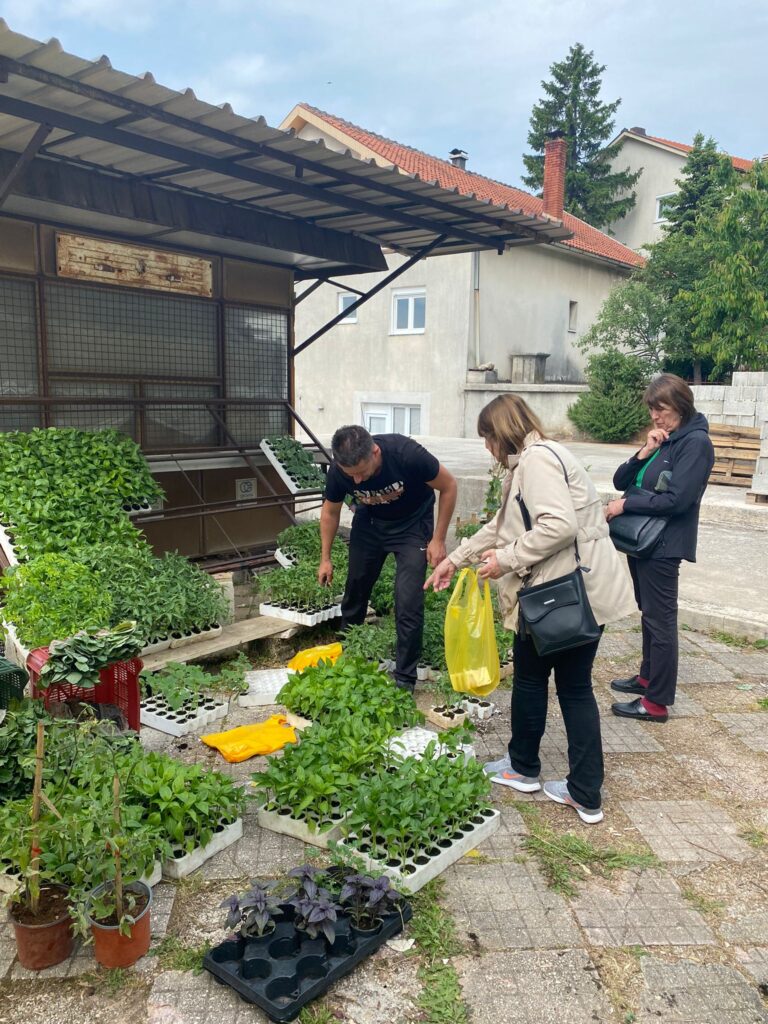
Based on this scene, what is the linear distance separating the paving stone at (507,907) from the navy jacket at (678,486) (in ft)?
7.03

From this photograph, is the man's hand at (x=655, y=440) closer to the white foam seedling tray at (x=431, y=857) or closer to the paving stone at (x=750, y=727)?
the paving stone at (x=750, y=727)

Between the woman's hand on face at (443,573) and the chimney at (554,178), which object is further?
the chimney at (554,178)

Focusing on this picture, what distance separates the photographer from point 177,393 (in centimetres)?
744

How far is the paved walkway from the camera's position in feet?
7.68

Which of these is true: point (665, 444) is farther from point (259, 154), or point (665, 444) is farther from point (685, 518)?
point (259, 154)

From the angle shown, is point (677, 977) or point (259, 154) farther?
point (259, 154)

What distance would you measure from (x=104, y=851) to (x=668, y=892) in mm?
2139

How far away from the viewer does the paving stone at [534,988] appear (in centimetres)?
233

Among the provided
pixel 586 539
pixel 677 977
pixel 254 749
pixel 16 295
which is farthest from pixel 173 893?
pixel 16 295

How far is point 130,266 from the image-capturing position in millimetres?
6844

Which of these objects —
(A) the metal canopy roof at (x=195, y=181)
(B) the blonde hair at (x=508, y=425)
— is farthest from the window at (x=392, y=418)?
(B) the blonde hair at (x=508, y=425)

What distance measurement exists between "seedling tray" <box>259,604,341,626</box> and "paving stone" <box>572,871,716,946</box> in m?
3.12

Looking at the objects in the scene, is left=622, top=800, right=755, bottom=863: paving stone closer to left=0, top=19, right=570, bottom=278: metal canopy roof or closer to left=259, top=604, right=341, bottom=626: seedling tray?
left=259, top=604, right=341, bottom=626: seedling tray

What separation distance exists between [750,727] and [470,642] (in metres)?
1.99
